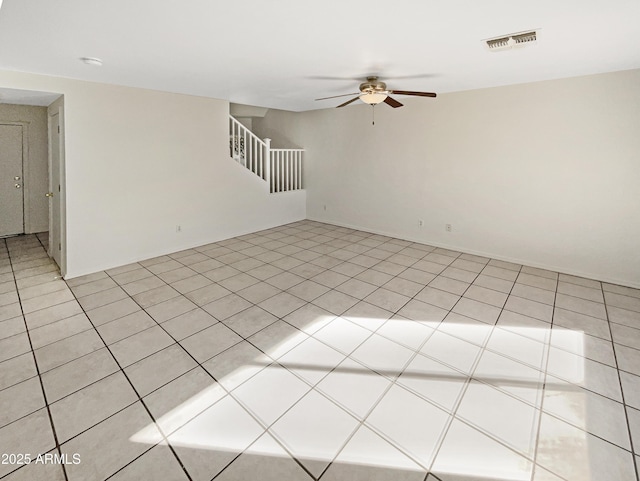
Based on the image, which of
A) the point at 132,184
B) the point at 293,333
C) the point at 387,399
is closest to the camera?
the point at 387,399

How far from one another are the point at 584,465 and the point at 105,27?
407 cm

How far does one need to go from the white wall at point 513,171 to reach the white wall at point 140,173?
253 cm

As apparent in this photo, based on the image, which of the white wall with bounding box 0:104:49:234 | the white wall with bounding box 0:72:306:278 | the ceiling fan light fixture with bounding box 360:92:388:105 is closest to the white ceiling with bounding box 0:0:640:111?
the ceiling fan light fixture with bounding box 360:92:388:105

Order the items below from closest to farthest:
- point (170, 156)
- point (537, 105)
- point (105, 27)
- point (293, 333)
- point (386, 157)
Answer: point (105, 27), point (293, 333), point (537, 105), point (170, 156), point (386, 157)

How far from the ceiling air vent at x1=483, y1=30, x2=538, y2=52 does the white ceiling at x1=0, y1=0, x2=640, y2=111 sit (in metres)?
0.09

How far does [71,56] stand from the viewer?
2891 mm

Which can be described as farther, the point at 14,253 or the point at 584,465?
the point at 14,253

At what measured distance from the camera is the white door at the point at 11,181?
206 inches

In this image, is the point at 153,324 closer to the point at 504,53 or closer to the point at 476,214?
the point at 504,53

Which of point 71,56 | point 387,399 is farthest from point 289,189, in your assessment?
point 387,399

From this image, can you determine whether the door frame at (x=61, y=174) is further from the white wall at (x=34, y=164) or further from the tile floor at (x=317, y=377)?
the white wall at (x=34, y=164)

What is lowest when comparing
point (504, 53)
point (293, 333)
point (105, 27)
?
point (293, 333)

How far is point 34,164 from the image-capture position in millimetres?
5531

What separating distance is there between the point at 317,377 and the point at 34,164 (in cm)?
649
